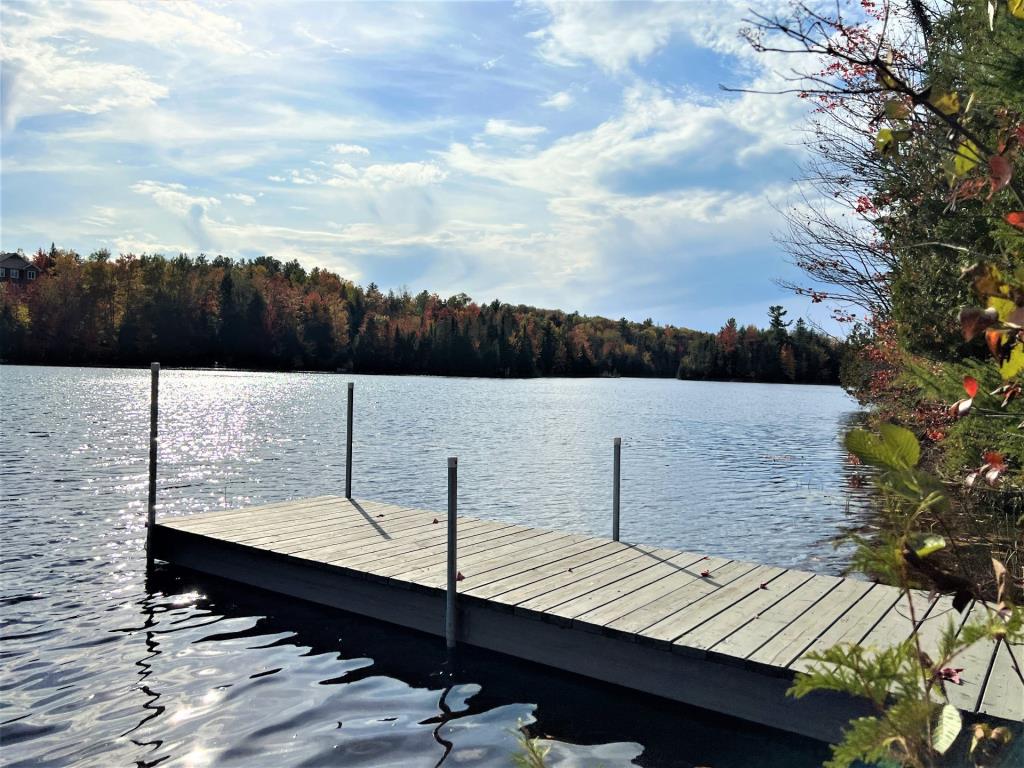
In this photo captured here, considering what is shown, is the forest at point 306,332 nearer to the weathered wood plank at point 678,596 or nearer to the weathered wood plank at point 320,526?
the weathered wood plank at point 320,526

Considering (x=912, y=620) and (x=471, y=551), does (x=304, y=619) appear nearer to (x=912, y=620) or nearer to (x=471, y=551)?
(x=471, y=551)

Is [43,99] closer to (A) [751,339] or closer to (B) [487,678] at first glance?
(B) [487,678]

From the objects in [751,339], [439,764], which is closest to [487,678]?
[439,764]

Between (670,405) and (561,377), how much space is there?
6581cm

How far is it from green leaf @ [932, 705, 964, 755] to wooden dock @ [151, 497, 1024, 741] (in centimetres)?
332

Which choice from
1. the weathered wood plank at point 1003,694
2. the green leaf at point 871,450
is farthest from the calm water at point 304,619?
the green leaf at point 871,450

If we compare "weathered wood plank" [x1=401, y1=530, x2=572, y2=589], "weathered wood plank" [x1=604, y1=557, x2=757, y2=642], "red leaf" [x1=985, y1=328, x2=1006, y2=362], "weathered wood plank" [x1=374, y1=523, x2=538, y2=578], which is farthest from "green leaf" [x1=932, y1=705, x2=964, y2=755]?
"weathered wood plank" [x1=374, y1=523, x2=538, y2=578]

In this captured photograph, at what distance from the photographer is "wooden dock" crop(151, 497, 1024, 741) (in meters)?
4.72

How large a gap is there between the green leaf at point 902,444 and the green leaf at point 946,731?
455 millimetres

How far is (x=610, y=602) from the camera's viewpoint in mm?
5781

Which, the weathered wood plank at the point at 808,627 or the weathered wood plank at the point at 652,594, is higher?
the weathered wood plank at the point at 808,627

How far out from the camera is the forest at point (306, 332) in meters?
81.7

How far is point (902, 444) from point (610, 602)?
484 cm

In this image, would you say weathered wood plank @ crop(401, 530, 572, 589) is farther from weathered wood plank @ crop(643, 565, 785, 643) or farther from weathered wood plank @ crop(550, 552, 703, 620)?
weathered wood plank @ crop(643, 565, 785, 643)
